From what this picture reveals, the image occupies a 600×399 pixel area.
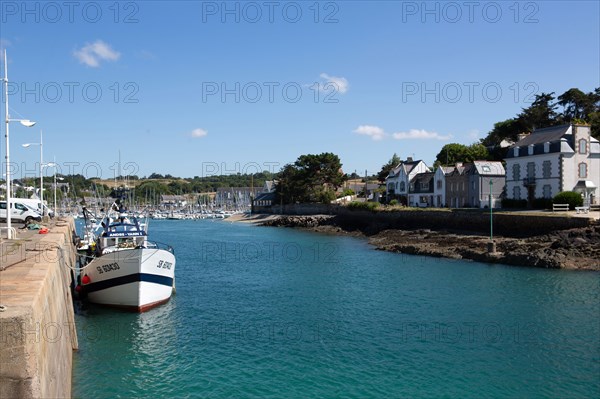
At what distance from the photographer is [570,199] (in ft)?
160

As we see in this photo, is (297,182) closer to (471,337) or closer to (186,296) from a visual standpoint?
(186,296)

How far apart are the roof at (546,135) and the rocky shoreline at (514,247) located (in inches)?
584

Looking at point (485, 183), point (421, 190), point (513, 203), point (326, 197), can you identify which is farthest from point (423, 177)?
point (326, 197)

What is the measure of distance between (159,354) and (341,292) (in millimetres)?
13653

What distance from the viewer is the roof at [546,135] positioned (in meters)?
54.8

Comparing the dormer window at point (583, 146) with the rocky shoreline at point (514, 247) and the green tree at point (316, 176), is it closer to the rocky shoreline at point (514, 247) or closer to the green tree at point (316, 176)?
the rocky shoreline at point (514, 247)

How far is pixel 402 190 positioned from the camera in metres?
87.0

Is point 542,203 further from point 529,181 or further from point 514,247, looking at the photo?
point 514,247

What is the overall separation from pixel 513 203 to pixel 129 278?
4833 centimetres

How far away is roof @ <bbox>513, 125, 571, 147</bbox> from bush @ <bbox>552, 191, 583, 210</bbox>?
305 inches

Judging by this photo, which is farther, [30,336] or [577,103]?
[577,103]

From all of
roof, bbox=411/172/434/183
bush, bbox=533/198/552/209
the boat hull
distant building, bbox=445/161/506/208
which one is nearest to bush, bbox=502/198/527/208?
bush, bbox=533/198/552/209

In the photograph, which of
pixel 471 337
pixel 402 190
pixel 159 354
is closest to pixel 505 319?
pixel 471 337

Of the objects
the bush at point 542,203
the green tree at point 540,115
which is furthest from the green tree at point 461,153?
the bush at point 542,203
